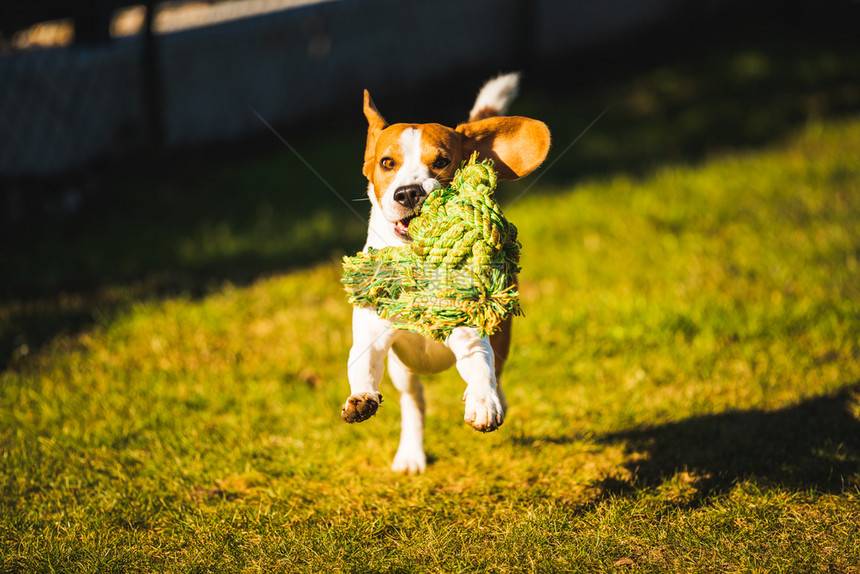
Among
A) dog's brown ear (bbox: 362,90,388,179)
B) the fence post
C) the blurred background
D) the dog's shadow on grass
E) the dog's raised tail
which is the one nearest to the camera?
dog's brown ear (bbox: 362,90,388,179)

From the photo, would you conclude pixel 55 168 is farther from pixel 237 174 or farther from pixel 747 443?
pixel 747 443

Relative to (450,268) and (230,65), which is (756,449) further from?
(230,65)

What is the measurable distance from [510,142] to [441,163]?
0.91 ft

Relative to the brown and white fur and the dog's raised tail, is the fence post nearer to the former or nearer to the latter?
the dog's raised tail

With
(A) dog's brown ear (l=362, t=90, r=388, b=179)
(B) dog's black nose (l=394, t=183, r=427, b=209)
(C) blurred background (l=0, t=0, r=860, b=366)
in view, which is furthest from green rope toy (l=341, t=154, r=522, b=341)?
(C) blurred background (l=0, t=0, r=860, b=366)

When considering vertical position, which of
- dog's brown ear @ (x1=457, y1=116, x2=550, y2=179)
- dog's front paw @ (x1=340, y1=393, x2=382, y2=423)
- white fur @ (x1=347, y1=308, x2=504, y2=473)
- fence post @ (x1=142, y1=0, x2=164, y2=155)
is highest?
fence post @ (x1=142, y1=0, x2=164, y2=155)

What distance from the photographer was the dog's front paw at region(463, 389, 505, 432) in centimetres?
233

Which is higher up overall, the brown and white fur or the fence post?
the fence post

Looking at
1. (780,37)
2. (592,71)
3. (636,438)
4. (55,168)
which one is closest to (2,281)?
(55,168)

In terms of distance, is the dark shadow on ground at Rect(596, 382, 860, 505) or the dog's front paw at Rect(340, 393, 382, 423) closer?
the dog's front paw at Rect(340, 393, 382, 423)

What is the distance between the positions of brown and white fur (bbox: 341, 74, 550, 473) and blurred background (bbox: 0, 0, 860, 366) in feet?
8.37

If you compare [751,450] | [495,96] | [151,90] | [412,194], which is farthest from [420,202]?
[151,90]

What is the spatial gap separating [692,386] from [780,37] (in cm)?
767

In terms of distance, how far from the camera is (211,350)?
4.37 meters
